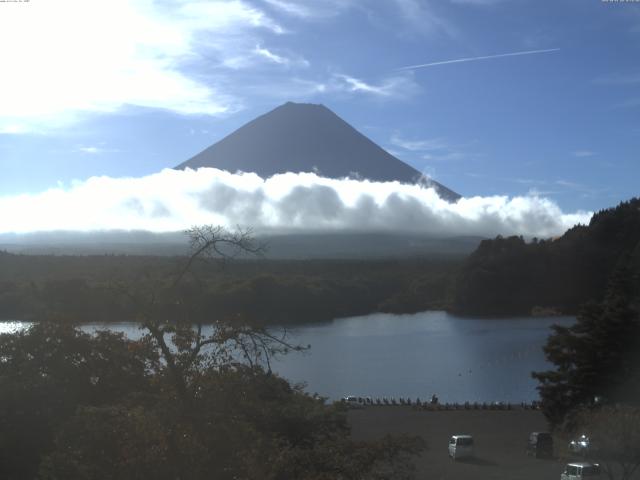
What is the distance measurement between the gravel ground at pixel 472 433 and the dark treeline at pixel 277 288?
5.08 m

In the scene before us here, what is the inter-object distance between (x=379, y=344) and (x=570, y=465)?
22.0m

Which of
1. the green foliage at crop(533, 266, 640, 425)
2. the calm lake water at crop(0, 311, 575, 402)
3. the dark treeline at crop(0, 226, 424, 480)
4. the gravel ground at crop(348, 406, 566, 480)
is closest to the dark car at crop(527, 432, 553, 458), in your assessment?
the gravel ground at crop(348, 406, 566, 480)

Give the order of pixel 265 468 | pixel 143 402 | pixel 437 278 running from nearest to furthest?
pixel 265 468, pixel 143 402, pixel 437 278

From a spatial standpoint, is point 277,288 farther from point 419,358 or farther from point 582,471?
point 582,471

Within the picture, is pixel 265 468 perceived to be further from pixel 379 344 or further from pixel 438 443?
pixel 379 344

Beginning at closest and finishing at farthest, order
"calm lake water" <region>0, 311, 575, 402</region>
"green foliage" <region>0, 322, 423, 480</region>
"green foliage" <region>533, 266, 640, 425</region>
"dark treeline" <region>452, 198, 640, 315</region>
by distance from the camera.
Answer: "green foliage" <region>0, 322, 423, 480</region> → "green foliage" <region>533, 266, 640, 425</region> → "calm lake water" <region>0, 311, 575, 402</region> → "dark treeline" <region>452, 198, 640, 315</region>

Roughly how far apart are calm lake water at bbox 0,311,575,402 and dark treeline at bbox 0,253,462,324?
1379 mm

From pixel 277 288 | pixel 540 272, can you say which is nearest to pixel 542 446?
pixel 277 288

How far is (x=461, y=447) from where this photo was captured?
38.1 ft

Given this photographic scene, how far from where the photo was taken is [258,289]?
120 ft

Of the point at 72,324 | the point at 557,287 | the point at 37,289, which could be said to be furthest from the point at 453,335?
the point at 72,324

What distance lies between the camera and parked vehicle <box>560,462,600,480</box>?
30.3 ft

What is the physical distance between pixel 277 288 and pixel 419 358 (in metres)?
12.1

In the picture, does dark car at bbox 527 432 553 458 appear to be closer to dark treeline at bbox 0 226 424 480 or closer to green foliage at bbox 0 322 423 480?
green foliage at bbox 0 322 423 480
